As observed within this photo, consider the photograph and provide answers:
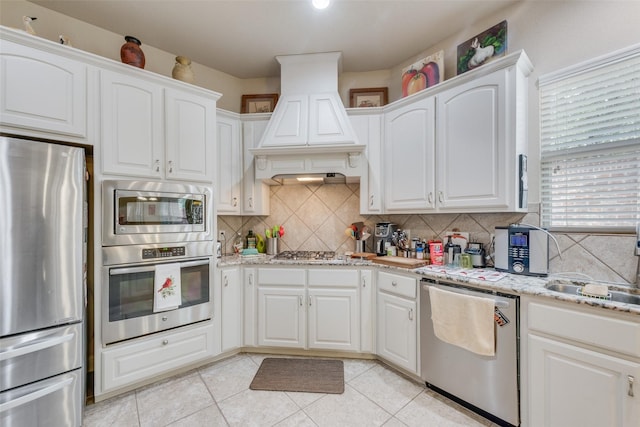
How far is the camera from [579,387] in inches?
50.9

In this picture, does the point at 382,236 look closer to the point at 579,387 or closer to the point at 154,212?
the point at 579,387

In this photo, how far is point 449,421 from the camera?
5.30ft

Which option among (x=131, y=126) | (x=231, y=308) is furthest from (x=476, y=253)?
(x=131, y=126)

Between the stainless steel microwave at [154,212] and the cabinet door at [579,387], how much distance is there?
232cm

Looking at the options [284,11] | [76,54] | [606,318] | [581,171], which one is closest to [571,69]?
[581,171]

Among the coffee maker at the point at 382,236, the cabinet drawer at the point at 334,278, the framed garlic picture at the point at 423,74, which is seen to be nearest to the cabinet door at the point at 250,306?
the cabinet drawer at the point at 334,278

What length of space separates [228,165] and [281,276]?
3.99 feet

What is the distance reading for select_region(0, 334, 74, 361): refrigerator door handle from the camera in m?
1.33

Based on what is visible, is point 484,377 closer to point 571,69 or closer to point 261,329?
point 261,329

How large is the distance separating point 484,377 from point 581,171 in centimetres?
146

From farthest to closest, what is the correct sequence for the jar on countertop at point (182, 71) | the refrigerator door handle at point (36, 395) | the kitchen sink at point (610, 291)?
the jar on countertop at point (182, 71) → the kitchen sink at point (610, 291) → the refrigerator door handle at point (36, 395)

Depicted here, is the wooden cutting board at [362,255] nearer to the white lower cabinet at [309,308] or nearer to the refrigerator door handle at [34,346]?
the white lower cabinet at [309,308]

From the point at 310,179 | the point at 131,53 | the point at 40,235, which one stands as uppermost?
the point at 131,53

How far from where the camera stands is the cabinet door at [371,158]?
247cm
